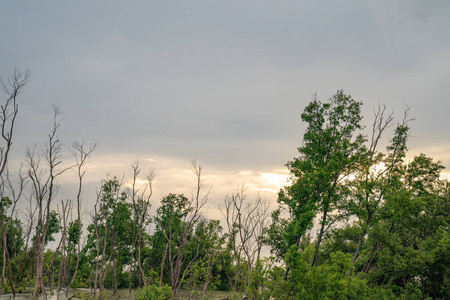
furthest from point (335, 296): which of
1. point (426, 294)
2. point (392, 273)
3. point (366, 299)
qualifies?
point (426, 294)

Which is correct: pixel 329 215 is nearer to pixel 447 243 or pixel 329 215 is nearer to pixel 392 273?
pixel 392 273

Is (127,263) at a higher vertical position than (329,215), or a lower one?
lower

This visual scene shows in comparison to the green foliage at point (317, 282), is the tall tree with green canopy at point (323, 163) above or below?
above

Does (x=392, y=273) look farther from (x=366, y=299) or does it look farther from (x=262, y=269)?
(x=262, y=269)

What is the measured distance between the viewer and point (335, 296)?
2145cm

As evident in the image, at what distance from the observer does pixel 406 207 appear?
25562mm

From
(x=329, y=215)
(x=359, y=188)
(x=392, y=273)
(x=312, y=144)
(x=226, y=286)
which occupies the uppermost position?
(x=312, y=144)

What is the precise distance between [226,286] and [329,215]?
2778 centimetres

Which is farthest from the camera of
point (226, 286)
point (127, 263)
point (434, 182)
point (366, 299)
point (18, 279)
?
point (226, 286)

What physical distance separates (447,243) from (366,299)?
6889 millimetres

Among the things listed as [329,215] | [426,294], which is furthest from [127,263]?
[426,294]

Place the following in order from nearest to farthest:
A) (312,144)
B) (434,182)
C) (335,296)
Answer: (335,296)
(312,144)
(434,182)

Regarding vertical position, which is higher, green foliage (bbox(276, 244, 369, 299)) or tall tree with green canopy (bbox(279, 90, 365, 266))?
tall tree with green canopy (bbox(279, 90, 365, 266))

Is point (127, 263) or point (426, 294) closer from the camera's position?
point (426, 294)
